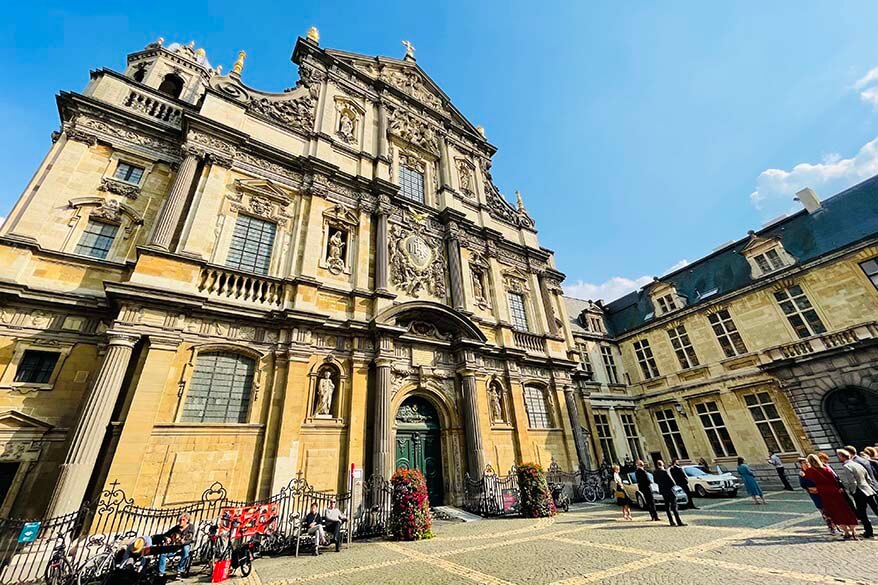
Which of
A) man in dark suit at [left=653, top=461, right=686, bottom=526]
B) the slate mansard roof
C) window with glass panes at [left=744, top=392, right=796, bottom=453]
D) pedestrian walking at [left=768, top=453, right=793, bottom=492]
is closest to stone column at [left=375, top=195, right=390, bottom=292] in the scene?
man in dark suit at [left=653, top=461, right=686, bottom=526]

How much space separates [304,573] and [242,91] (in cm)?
1536

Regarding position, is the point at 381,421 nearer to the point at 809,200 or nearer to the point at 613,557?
the point at 613,557

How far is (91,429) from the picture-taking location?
7.11 metres

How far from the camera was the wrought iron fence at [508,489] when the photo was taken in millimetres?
10834

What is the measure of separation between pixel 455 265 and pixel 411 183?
502cm

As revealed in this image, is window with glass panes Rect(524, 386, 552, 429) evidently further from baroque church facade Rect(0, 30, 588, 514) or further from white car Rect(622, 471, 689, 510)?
white car Rect(622, 471, 689, 510)

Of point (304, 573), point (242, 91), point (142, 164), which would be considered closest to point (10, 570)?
point (304, 573)

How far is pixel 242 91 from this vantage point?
530 inches

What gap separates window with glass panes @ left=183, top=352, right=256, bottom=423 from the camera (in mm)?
8703

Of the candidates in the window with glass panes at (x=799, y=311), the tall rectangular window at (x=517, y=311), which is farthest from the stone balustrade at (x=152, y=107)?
the window with glass panes at (x=799, y=311)

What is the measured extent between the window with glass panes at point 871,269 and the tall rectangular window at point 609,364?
1164 cm

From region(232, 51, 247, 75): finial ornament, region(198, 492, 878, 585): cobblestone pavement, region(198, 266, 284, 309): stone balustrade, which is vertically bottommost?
region(198, 492, 878, 585): cobblestone pavement

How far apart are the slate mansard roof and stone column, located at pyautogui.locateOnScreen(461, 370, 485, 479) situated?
49.0 ft

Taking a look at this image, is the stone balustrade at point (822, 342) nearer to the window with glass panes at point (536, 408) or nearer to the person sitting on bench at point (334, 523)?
the window with glass panes at point (536, 408)
